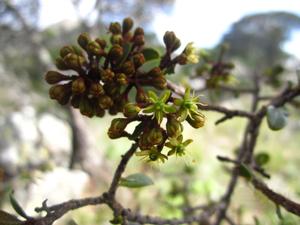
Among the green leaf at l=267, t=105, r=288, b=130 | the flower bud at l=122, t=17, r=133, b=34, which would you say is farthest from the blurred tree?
the flower bud at l=122, t=17, r=133, b=34

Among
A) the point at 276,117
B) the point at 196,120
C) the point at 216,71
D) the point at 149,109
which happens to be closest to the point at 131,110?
the point at 149,109

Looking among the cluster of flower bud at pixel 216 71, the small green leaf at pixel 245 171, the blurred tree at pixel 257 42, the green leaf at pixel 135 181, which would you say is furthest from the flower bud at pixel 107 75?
the blurred tree at pixel 257 42

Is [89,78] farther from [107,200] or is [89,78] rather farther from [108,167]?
[108,167]

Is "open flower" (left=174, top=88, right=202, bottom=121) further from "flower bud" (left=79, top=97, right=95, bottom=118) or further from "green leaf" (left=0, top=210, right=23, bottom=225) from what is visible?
"green leaf" (left=0, top=210, right=23, bottom=225)

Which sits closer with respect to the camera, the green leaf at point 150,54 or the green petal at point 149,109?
the green petal at point 149,109

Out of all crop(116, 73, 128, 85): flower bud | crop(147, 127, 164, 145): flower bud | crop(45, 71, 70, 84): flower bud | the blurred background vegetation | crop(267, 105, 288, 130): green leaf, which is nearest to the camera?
crop(147, 127, 164, 145): flower bud

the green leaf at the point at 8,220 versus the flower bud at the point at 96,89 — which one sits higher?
the flower bud at the point at 96,89

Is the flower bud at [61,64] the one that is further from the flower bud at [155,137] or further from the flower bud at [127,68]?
the flower bud at [155,137]

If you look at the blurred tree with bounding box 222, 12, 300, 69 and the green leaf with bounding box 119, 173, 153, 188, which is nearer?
the green leaf with bounding box 119, 173, 153, 188
